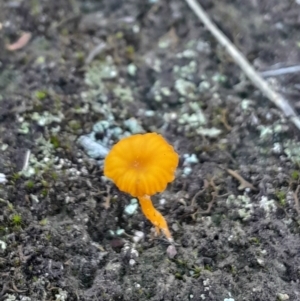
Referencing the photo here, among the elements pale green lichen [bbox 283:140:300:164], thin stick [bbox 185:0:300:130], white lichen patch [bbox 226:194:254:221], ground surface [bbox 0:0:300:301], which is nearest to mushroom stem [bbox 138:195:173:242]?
ground surface [bbox 0:0:300:301]

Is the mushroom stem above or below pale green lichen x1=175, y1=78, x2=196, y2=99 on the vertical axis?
below

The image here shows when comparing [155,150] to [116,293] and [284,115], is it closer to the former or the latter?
[116,293]

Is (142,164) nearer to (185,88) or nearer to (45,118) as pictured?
(45,118)

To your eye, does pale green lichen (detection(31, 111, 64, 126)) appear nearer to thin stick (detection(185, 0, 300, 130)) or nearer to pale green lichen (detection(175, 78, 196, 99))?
pale green lichen (detection(175, 78, 196, 99))

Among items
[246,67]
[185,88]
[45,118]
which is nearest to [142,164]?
[45,118]

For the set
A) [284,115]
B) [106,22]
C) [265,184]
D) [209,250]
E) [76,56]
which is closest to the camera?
[209,250]

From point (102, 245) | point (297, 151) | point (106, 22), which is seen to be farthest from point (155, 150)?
point (106, 22)

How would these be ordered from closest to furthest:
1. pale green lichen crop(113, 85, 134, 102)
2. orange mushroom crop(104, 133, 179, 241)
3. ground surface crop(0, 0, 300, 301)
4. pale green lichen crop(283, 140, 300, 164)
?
orange mushroom crop(104, 133, 179, 241) → ground surface crop(0, 0, 300, 301) → pale green lichen crop(283, 140, 300, 164) → pale green lichen crop(113, 85, 134, 102)
